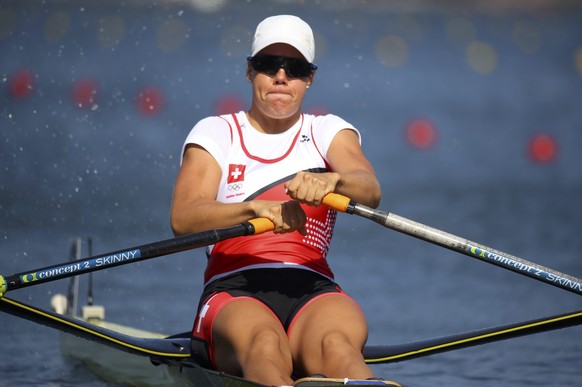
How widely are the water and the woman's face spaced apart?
5.68 feet

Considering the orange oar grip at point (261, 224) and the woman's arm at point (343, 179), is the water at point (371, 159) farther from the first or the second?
the orange oar grip at point (261, 224)

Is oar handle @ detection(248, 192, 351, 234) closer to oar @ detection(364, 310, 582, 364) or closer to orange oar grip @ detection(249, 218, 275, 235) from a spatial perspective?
orange oar grip @ detection(249, 218, 275, 235)

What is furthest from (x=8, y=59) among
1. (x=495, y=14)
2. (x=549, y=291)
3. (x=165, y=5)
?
(x=549, y=291)

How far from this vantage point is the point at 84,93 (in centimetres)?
1473

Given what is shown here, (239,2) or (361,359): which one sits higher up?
(239,2)

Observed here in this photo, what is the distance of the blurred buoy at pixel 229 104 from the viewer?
1395cm

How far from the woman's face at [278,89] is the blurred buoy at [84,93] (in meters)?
10.9

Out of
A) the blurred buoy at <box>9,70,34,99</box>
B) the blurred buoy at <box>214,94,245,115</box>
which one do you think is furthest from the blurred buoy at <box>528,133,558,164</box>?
the blurred buoy at <box>9,70,34,99</box>

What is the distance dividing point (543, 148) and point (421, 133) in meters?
1.61

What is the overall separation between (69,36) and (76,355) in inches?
457

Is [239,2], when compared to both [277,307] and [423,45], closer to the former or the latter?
[423,45]

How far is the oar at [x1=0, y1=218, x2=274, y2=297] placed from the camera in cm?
356

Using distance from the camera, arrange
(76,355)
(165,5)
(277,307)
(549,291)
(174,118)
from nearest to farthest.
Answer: (277,307), (76,355), (549,291), (174,118), (165,5)

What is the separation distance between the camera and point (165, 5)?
690 inches
